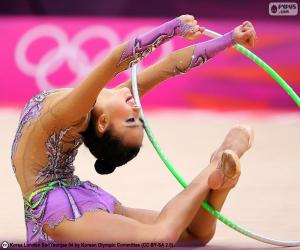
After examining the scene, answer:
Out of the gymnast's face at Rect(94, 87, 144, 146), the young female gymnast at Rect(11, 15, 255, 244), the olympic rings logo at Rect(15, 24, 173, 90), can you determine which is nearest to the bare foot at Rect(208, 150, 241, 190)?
the young female gymnast at Rect(11, 15, 255, 244)

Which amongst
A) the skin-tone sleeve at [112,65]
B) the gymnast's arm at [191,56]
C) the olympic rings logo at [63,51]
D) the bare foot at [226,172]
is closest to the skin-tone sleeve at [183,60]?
the gymnast's arm at [191,56]

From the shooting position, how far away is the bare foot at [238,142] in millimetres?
2900

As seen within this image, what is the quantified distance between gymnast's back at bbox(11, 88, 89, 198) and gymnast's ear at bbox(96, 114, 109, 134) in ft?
0.16

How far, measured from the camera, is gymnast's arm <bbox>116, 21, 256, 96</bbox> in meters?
2.63

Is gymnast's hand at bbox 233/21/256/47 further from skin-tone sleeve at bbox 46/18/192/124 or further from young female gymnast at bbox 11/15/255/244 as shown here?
skin-tone sleeve at bbox 46/18/192/124

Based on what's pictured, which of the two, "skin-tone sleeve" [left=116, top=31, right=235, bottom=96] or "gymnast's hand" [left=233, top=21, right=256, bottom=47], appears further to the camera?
"skin-tone sleeve" [left=116, top=31, right=235, bottom=96]

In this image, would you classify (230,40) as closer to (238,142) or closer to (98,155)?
(238,142)

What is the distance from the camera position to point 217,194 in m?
2.87

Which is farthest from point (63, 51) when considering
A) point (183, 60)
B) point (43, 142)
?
point (43, 142)

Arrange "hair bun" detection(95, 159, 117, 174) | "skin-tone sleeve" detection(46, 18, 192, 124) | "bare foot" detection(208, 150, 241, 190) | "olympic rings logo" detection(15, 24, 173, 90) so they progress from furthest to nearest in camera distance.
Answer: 1. "olympic rings logo" detection(15, 24, 173, 90)
2. "hair bun" detection(95, 159, 117, 174)
3. "bare foot" detection(208, 150, 241, 190)
4. "skin-tone sleeve" detection(46, 18, 192, 124)

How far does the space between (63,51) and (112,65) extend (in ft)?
10.5

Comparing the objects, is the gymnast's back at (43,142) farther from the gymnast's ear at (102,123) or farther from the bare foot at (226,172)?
the bare foot at (226,172)

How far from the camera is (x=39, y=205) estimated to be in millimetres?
2721

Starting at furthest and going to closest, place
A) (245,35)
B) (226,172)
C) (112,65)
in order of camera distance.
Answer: (226,172)
(245,35)
(112,65)
